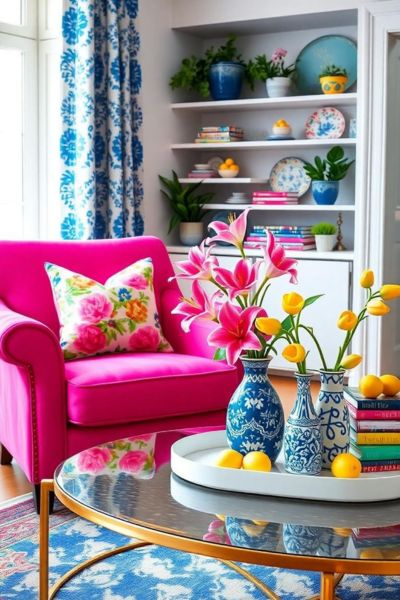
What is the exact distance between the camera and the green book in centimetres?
204

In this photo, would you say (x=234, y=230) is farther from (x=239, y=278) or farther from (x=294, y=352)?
(x=294, y=352)

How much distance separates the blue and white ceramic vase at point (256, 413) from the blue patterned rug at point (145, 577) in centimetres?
50

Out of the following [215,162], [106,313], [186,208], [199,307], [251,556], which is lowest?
[251,556]

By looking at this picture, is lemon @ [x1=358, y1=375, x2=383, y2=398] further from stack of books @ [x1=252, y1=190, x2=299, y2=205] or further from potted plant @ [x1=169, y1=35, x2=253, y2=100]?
potted plant @ [x1=169, y1=35, x2=253, y2=100]

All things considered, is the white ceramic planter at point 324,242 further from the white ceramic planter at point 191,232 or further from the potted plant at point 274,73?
the potted plant at point 274,73

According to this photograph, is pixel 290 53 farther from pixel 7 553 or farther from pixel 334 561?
pixel 334 561

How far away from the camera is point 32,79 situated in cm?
501

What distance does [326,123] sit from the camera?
18.1ft

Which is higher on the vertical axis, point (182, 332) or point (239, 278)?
point (239, 278)

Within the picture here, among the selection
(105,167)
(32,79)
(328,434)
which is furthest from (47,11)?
(328,434)

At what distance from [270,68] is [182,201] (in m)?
0.97

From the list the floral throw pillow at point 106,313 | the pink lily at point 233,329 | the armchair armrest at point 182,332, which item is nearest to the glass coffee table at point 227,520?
the pink lily at point 233,329

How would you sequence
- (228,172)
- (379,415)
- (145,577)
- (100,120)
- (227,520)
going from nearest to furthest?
(227,520)
(379,415)
(145,577)
(100,120)
(228,172)

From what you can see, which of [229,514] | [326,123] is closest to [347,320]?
[229,514]
